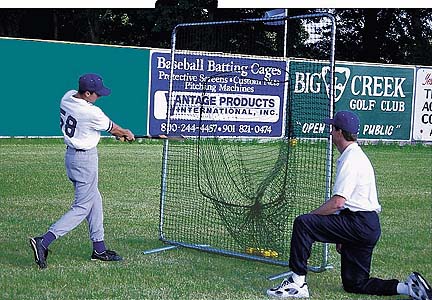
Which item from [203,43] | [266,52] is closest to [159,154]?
[266,52]

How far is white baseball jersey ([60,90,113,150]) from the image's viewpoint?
7730 mm

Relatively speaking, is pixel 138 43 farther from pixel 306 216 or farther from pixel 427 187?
pixel 306 216

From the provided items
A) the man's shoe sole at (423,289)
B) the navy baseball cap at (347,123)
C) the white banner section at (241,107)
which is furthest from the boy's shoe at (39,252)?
the white banner section at (241,107)

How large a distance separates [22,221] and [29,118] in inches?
464

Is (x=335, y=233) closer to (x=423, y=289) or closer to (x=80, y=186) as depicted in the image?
(x=423, y=289)

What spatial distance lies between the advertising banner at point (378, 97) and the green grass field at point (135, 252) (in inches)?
326

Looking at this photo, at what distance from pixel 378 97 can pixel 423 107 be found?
137 cm

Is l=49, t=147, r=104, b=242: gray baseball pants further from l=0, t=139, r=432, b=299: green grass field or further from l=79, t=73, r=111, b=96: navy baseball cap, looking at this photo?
l=79, t=73, r=111, b=96: navy baseball cap

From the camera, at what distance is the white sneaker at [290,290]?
264 inches

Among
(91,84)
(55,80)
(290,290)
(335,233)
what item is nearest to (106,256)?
(91,84)

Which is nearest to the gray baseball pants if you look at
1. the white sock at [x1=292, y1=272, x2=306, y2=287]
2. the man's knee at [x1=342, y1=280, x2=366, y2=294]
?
the white sock at [x1=292, y1=272, x2=306, y2=287]

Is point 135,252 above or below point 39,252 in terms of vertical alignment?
below

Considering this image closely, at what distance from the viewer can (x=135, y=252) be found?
28.2 ft

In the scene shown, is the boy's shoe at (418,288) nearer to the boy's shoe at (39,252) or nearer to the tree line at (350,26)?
the boy's shoe at (39,252)
